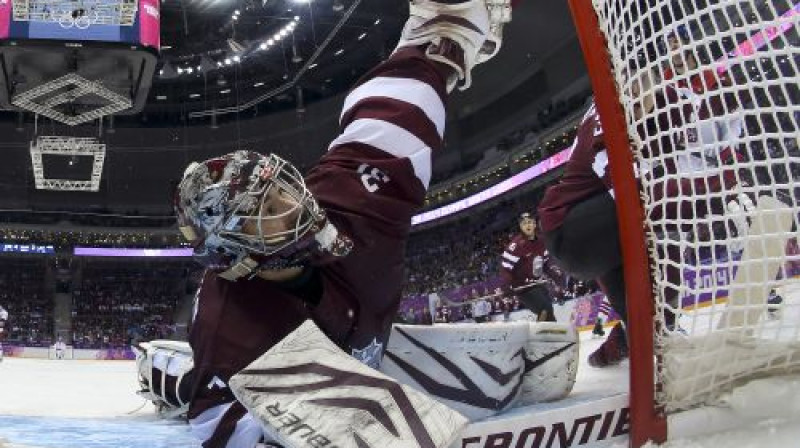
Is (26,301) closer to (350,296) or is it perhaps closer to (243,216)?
(350,296)

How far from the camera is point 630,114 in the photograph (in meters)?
1.10

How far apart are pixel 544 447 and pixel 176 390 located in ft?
5.19

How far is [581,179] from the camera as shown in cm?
188

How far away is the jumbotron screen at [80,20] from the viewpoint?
556 centimetres

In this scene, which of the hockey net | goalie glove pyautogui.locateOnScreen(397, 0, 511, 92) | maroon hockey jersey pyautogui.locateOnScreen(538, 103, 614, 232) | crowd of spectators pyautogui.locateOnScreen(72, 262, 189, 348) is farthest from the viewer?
crowd of spectators pyautogui.locateOnScreen(72, 262, 189, 348)

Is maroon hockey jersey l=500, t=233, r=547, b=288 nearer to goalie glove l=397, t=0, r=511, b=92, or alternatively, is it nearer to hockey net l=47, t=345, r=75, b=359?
goalie glove l=397, t=0, r=511, b=92

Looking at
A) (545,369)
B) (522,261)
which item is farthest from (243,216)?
(522,261)

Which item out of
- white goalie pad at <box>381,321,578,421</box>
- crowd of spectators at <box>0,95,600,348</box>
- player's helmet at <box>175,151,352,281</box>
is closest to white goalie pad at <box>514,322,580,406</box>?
white goalie pad at <box>381,321,578,421</box>

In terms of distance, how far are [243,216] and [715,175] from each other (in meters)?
0.70

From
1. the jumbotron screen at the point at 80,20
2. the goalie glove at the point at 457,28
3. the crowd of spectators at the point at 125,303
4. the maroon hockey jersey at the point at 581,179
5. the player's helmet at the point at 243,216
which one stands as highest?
the jumbotron screen at the point at 80,20

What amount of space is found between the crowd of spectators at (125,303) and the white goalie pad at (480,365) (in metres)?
16.2

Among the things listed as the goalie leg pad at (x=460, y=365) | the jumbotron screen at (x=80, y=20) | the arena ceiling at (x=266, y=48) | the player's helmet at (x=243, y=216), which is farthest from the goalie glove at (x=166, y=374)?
the arena ceiling at (x=266, y=48)

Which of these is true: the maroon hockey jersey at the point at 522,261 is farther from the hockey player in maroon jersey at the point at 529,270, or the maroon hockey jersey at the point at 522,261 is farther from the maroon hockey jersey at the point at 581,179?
the maroon hockey jersey at the point at 581,179

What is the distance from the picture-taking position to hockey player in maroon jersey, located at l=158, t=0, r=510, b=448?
1.12 metres
